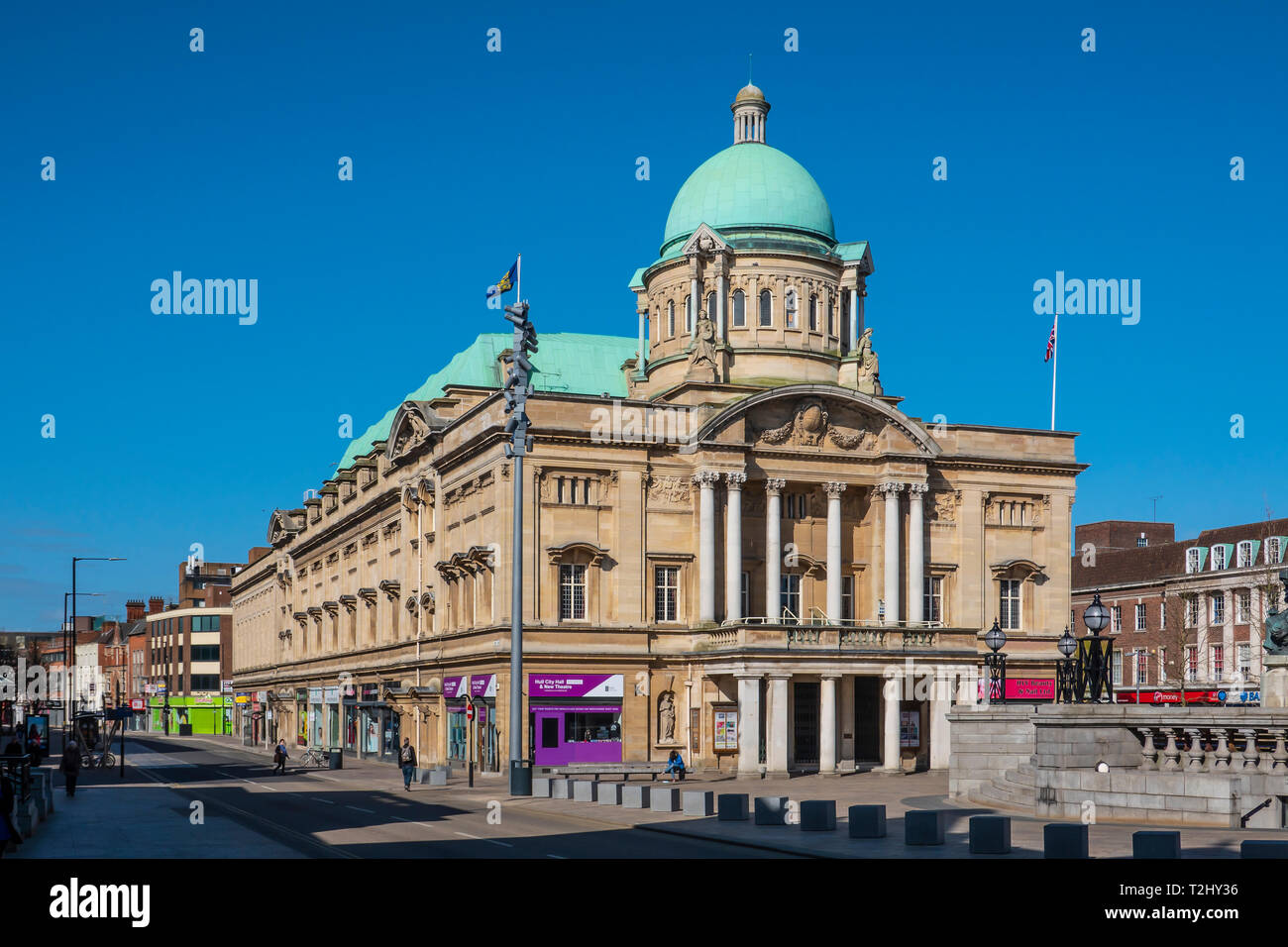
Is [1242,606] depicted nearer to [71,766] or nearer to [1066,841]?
[71,766]

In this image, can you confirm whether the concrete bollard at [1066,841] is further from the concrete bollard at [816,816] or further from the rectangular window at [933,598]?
the rectangular window at [933,598]

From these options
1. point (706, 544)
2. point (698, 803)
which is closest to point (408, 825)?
point (698, 803)

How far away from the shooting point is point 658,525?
64125 millimetres

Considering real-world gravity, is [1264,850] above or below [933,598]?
below

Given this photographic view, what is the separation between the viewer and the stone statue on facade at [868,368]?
7056 centimetres

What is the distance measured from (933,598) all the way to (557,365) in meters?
24.4

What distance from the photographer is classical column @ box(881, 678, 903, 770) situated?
204ft

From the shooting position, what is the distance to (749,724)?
59469 mm

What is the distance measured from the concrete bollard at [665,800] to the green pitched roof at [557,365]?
4144 cm

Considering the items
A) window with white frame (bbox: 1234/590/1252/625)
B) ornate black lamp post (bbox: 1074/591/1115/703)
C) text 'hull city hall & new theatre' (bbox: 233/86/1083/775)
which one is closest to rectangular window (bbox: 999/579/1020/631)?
text 'hull city hall & new theatre' (bbox: 233/86/1083/775)

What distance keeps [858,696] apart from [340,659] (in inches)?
1523

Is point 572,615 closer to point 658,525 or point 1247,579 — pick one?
point 658,525

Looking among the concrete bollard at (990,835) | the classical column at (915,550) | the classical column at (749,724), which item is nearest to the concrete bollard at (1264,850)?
the concrete bollard at (990,835)
